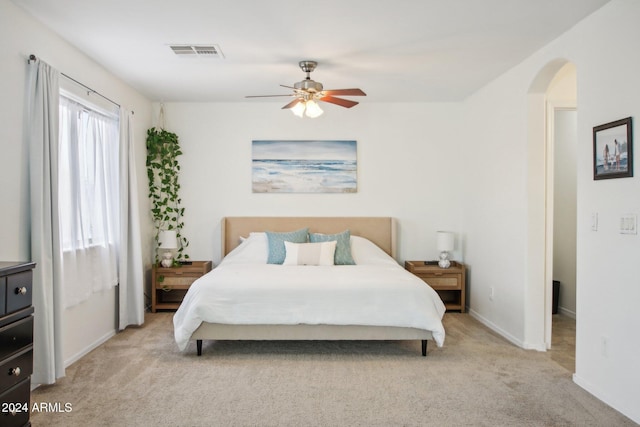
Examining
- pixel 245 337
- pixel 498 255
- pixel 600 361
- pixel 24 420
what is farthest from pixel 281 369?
pixel 498 255

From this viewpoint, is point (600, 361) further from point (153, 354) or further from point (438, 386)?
point (153, 354)

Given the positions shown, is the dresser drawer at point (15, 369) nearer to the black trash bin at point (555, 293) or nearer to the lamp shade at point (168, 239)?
the lamp shade at point (168, 239)

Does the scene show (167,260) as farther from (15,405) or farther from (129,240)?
(15,405)

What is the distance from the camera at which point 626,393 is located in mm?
2635

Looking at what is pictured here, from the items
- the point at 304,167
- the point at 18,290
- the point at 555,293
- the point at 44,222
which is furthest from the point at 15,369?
the point at 555,293

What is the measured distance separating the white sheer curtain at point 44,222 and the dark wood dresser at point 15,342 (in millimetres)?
738

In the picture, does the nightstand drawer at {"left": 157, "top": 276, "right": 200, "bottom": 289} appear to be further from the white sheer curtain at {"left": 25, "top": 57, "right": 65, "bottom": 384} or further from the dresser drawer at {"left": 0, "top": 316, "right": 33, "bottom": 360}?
the dresser drawer at {"left": 0, "top": 316, "right": 33, "bottom": 360}

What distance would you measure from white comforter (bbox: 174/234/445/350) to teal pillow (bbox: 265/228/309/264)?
3.48ft

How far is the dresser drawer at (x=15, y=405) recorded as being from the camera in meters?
2.07

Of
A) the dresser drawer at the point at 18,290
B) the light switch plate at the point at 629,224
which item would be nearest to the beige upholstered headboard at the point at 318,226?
the light switch plate at the point at 629,224

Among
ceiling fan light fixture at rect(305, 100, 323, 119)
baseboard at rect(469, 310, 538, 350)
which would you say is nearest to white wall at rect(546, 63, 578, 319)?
baseboard at rect(469, 310, 538, 350)

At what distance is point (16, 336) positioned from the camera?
2.17 m

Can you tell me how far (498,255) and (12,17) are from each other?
462cm

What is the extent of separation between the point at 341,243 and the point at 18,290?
331cm
